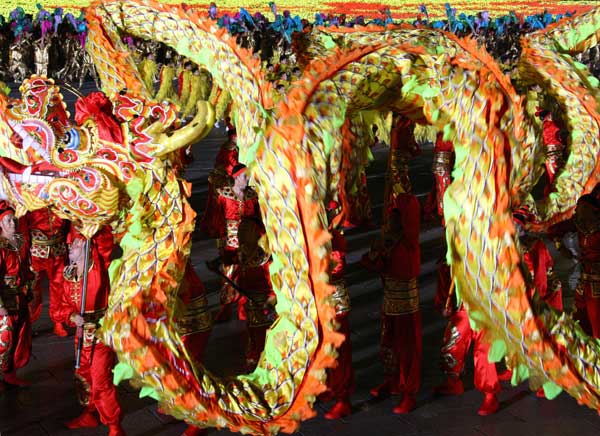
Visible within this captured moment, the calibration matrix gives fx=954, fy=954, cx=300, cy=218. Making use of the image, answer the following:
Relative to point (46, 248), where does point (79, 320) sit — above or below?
below

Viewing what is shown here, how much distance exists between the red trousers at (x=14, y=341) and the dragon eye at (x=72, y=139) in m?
1.96

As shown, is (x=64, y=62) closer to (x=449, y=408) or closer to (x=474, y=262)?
(x=449, y=408)

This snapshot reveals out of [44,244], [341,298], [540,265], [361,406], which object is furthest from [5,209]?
[540,265]

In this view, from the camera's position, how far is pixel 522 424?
5.22 m

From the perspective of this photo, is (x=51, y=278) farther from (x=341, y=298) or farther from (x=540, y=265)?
(x=540, y=265)

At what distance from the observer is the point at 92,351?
192 inches

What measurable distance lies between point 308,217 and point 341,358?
2.09 meters

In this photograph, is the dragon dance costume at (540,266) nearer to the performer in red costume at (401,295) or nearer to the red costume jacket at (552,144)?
the performer in red costume at (401,295)

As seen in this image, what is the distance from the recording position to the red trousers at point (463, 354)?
17.3ft

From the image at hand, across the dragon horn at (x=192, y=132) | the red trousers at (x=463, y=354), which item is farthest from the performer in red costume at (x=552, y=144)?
the dragon horn at (x=192, y=132)

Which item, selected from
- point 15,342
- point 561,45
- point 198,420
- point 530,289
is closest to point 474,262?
point 530,289

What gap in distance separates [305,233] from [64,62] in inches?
624

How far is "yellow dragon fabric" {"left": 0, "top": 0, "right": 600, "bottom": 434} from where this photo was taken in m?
3.32

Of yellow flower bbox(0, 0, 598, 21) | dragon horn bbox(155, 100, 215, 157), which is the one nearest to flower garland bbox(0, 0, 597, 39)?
yellow flower bbox(0, 0, 598, 21)
